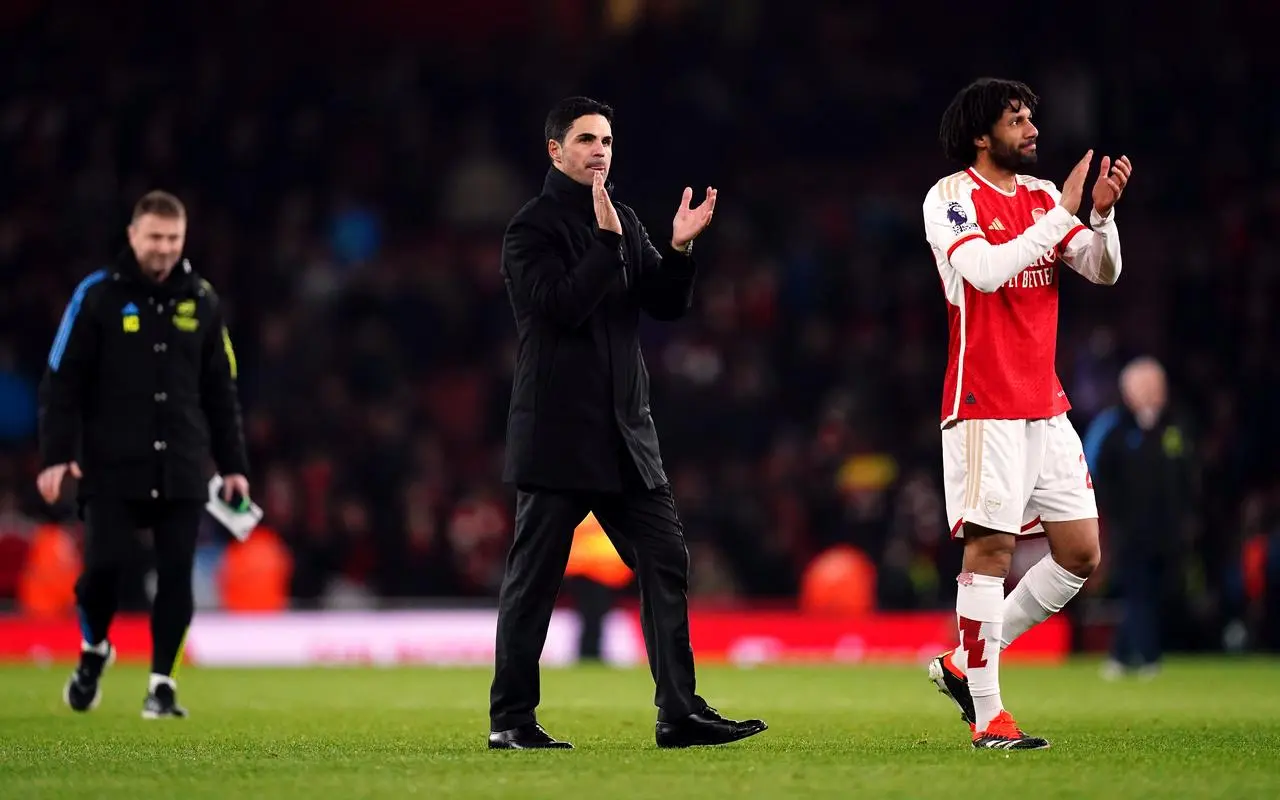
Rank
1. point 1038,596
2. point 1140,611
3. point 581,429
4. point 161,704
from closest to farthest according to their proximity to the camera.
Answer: point 581,429 < point 1038,596 < point 161,704 < point 1140,611

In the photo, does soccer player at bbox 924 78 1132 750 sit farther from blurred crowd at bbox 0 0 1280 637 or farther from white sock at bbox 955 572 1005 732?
blurred crowd at bbox 0 0 1280 637

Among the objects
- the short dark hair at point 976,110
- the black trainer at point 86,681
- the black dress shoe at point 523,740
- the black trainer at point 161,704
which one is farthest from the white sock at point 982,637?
the black trainer at point 86,681

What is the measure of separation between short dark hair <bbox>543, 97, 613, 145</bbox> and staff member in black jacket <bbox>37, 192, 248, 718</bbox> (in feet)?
9.13

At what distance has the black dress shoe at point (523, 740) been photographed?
715 cm

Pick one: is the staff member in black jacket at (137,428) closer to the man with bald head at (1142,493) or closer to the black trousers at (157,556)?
the black trousers at (157,556)

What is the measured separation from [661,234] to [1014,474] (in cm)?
1407

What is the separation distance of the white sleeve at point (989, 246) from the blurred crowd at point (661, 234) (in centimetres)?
1111

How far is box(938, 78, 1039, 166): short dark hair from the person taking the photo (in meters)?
7.39

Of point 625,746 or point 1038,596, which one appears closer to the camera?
point 625,746

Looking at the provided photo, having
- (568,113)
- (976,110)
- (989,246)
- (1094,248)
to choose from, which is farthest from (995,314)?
(568,113)

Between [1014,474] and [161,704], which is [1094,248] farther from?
[161,704]

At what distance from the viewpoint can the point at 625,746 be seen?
7391 mm

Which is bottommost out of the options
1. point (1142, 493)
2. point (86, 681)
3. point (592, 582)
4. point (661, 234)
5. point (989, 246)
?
point (86, 681)

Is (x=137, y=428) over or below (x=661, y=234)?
below
